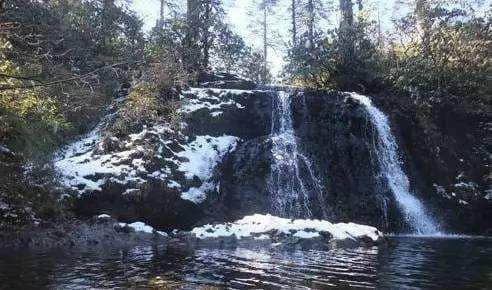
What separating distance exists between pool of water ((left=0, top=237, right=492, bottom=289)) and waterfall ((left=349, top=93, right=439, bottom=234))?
5.03 metres

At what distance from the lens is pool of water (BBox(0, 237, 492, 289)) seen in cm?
724

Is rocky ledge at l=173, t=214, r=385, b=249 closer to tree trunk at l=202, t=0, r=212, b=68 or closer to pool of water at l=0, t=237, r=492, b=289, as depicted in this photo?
pool of water at l=0, t=237, r=492, b=289

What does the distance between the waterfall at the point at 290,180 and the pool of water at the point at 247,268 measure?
4770 mm

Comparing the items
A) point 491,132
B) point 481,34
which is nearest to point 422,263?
point 491,132

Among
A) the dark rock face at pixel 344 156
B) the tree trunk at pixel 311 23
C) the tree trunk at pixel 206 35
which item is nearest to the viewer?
the dark rock face at pixel 344 156

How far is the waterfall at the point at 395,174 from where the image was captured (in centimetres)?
1675

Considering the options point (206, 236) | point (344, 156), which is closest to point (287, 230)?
point (206, 236)

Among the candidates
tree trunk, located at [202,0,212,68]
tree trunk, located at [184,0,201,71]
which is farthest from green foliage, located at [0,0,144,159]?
tree trunk, located at [202,0,212,68]

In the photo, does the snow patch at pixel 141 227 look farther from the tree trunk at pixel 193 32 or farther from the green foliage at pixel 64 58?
the tree trunk at pixel 193 32

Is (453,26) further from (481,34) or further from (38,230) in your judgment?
(38,230)

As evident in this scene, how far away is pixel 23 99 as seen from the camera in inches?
426

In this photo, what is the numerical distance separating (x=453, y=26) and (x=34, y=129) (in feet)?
67.8

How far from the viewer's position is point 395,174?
1797cm

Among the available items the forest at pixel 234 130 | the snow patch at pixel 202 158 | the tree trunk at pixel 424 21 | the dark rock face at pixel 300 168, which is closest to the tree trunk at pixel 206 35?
the forest at pixel 234 130
